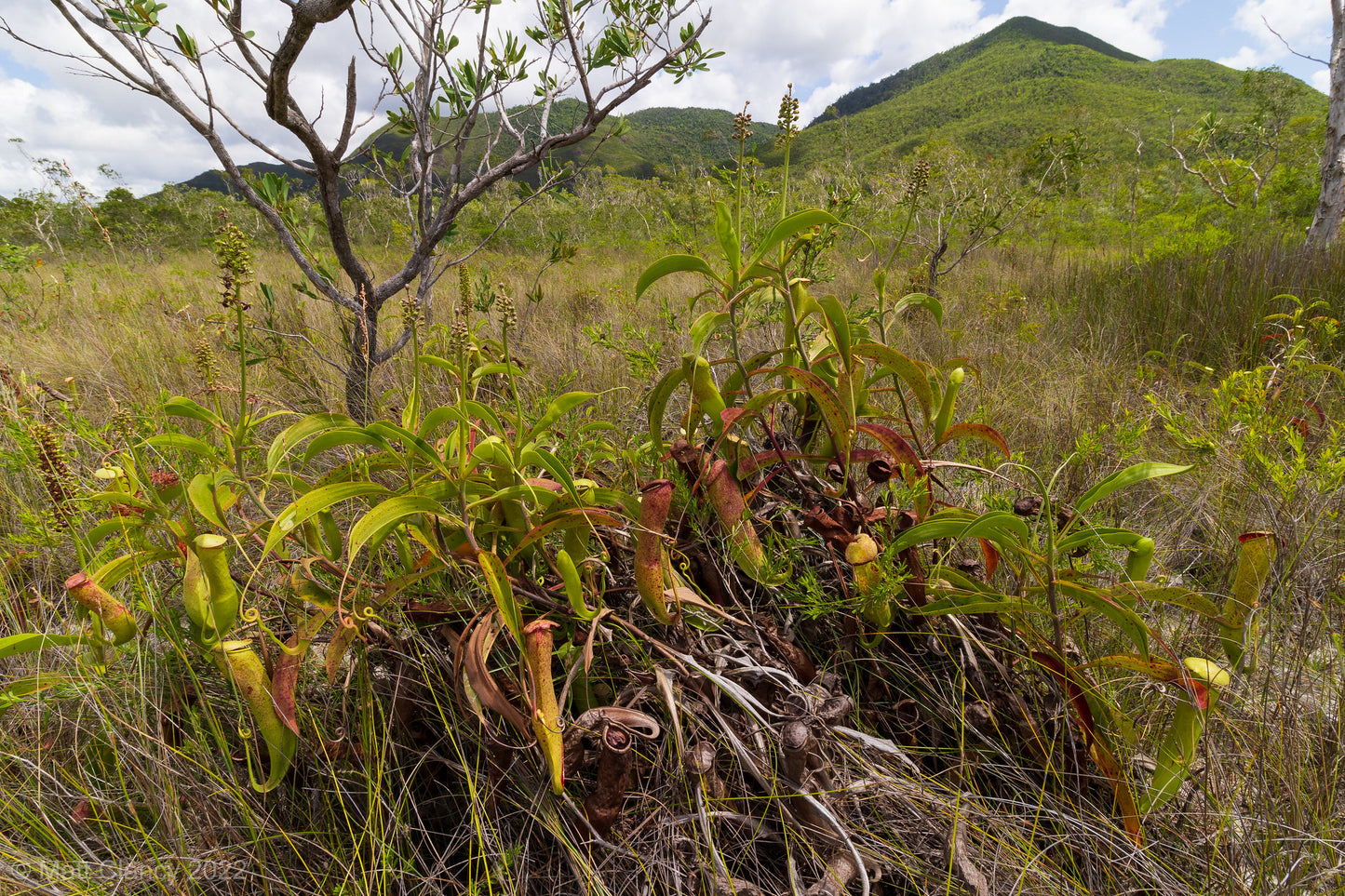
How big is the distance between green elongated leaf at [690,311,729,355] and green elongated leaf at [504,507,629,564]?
33 centimetres

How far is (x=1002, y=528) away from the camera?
948 millimetres

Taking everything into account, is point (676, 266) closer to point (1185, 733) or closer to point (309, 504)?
point (309, 504)

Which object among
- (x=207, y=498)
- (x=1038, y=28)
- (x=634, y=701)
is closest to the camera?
(x=207, y=498)

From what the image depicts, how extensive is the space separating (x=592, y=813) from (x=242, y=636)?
2.24 ft

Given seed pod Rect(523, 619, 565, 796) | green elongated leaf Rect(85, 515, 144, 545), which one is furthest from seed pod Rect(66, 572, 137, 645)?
seed pod Rect(523, 619, 565, 796)

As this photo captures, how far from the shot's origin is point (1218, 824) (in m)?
1.00

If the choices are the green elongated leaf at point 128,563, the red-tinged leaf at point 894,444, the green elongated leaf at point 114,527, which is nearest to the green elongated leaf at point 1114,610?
the red-tinged leaf at point 894,444

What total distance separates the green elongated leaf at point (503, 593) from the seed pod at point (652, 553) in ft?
0.66

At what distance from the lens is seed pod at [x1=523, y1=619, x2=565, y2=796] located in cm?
84

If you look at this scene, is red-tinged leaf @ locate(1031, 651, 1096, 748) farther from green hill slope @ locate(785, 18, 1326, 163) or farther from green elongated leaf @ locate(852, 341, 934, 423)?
green hill slope @ locate(785, 18, 1326, 163)

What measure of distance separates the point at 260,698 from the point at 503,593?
43 centimetres

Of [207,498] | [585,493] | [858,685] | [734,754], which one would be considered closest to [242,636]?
[207,498]

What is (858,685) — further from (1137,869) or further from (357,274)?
(357,274)

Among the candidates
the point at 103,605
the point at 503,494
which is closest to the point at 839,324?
the point at 503,494
